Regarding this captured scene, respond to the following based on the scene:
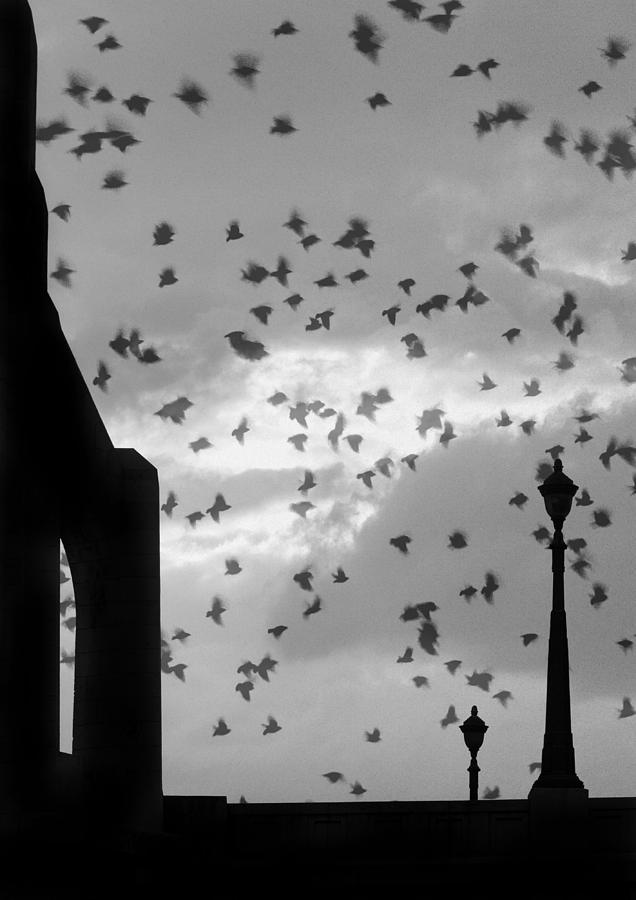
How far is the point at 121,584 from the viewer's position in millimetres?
33562

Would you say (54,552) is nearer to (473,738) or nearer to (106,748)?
(106,748)

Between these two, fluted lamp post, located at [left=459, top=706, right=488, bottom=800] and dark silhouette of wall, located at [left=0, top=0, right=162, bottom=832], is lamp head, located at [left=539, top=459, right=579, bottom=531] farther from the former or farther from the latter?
fluted lamp post, located at [left=459, top=706, right=488, bottom=800]

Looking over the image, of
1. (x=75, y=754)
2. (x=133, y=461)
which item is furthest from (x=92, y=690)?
(x=133, y=461)

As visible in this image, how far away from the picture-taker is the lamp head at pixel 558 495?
2478 cm

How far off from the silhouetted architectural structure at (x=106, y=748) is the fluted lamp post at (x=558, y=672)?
33 centimetres

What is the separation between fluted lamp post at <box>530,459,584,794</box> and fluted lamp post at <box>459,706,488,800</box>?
756cm

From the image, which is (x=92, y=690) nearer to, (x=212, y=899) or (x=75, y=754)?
(x=75, y=754)

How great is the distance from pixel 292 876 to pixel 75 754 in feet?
33.3

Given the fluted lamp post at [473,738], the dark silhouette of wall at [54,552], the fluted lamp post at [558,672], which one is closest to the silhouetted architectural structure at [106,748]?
the dark silhouette of wall at [54,552]

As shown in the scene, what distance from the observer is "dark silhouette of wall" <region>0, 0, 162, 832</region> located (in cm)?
2431

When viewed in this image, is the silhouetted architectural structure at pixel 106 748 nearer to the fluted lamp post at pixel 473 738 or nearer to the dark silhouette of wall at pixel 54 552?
the dark silhouette of wall at pixel 54 552

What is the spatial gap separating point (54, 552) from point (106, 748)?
713cm

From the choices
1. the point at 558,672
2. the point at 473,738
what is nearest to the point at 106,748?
the point at 473,738

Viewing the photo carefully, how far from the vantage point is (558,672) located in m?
24.7
